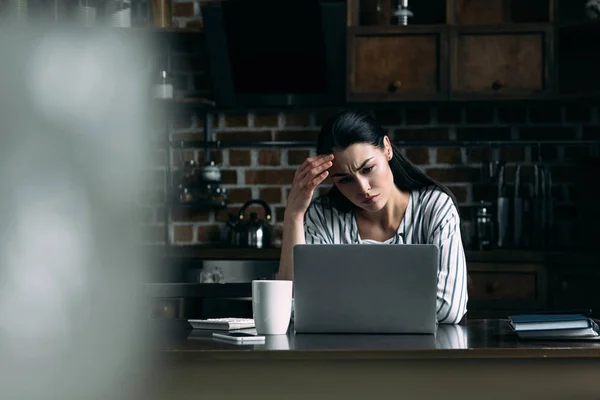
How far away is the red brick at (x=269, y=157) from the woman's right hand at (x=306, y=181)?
1543 millimetres

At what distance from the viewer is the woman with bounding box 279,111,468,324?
7.02 ft

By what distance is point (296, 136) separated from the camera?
12.3 ft

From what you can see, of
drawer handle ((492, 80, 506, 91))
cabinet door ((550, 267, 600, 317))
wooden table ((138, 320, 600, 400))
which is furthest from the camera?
drawer handle ((492, 80, 506, 91))

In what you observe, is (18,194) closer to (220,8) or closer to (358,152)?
(358,152)

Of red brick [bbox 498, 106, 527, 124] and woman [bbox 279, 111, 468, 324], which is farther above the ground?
red brick [bbox 498, 106, 527, 124]

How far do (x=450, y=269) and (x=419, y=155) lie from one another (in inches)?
68.6

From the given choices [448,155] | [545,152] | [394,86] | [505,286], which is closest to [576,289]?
[505,286]

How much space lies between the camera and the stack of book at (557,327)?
1.39 m

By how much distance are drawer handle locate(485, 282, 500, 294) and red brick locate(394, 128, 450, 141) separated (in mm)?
811

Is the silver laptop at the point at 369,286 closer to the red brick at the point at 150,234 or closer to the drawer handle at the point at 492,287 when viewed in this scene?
the red brick at the point at 150,234

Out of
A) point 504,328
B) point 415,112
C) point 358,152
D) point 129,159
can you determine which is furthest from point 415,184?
point 129,159

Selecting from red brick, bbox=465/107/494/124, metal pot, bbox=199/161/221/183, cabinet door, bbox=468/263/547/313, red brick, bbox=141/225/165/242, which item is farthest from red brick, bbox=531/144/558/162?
red brick, bbox=141/225/165/242

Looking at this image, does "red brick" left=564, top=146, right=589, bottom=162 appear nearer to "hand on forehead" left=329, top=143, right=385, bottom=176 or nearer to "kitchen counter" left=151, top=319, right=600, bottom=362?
"hand on forehead" left=329, top=143, right=385, bottom=176

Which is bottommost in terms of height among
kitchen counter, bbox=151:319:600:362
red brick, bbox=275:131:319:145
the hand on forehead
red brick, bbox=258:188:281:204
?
kitchen counter, bbox=151:319:600:362
